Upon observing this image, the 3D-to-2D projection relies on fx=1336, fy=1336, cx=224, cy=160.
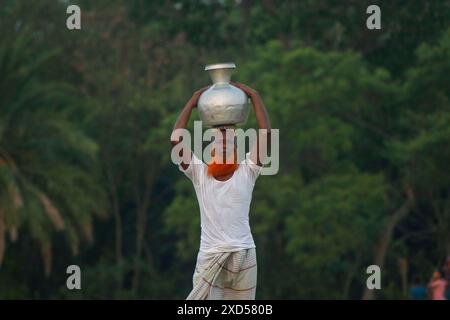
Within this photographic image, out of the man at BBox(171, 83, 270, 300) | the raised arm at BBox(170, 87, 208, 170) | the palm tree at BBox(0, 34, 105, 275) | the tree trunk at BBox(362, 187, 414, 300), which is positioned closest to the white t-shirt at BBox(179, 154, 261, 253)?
the man at BBox(171, 83, 270, 300)

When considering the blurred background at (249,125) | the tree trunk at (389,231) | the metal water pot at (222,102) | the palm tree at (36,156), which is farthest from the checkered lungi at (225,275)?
the tree trunk at (389,231)

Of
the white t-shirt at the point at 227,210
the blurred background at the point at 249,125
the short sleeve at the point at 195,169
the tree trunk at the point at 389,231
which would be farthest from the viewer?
the tree trunk at the point at 389,231

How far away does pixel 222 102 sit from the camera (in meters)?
7.30

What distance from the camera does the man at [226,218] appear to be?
7.25m

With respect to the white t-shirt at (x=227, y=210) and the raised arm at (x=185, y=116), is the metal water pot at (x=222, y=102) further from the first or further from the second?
the white t-shirt at (x=227, y=210)

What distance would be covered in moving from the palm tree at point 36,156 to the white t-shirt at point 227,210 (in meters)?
19.6

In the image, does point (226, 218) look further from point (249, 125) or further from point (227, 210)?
point (249, 125)

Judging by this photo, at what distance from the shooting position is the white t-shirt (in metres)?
7.24

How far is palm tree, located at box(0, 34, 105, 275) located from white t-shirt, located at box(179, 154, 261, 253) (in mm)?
19580

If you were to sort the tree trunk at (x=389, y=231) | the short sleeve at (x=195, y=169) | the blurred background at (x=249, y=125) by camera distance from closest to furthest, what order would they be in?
1. the short sleeve at (x=195, y=169)
2. the blurred background at (x=249, y=125)
3. the tree trunk at (x=389, y=231)

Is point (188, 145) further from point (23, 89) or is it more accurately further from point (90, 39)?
point (90, 39)

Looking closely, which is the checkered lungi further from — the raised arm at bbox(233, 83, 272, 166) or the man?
the raised arm at bbox(233, 83, 272, 166)

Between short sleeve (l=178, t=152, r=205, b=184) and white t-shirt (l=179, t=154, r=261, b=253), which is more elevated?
short sleeve (l=178, t=152, r=205, b=184)

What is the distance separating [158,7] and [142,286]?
7.28m
